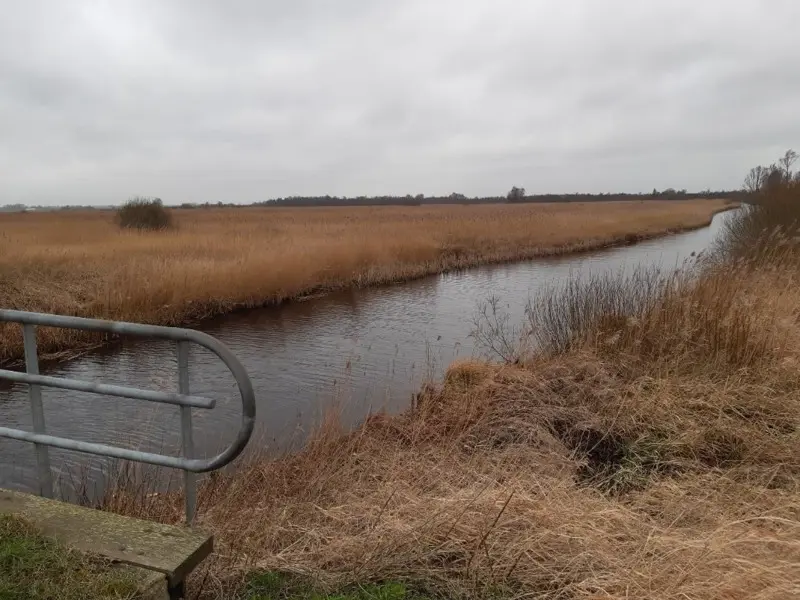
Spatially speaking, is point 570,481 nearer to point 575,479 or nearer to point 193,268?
point 575,479

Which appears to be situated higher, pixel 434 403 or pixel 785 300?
pixel 785 300

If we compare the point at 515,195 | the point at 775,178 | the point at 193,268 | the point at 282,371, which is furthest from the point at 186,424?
the point at 515,195

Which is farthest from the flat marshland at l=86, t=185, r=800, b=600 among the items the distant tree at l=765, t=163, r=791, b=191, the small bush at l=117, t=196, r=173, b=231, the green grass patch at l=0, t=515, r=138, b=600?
the small bush at l=117, t=196, r=173, b=231

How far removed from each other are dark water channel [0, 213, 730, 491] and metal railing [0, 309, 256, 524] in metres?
3.43

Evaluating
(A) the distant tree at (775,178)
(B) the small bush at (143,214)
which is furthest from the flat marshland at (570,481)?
(B) the small bush at (143,214)

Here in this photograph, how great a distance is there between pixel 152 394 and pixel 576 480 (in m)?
3.43

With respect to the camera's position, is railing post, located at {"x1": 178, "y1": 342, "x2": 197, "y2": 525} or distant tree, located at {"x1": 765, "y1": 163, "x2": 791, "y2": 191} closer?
railing post, located at {"x1": 178, "y1": 342, "x2": 197, "y2": 525}

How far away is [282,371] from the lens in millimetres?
9906

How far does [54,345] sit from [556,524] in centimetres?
1055

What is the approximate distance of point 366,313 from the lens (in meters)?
14.5

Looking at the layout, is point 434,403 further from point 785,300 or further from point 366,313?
point 366,313

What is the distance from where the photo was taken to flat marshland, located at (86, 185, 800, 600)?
2.60 m

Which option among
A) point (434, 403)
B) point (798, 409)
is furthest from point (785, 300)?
point (434, 403)

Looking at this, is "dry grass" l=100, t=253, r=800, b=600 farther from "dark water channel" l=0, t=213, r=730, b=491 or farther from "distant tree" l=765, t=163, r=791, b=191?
"distant tree" l=765, t=163, r=791, b=191
